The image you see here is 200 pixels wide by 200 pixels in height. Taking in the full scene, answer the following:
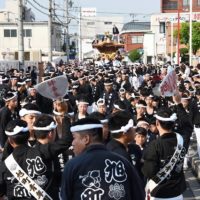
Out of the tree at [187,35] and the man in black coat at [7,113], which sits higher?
the tree at [187,35]

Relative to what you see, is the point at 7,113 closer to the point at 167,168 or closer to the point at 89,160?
the point at 167,168

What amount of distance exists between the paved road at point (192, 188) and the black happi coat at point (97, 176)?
5.14 meters

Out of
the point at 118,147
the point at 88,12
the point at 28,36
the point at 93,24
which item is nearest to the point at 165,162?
the point at 118,147

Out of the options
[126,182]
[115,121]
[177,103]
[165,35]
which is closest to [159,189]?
[115,121]

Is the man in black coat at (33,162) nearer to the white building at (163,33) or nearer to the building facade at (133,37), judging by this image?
the white building at (163,33)

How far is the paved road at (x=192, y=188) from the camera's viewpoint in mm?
8906

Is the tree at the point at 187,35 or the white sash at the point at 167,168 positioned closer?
the white sash at the point at 167,168

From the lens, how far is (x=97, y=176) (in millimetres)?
3855

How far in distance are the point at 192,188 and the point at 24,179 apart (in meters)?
4.88

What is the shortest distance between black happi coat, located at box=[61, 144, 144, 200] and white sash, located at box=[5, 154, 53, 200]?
1.28 m

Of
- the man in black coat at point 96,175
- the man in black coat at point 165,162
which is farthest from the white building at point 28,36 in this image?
the man in black coat at point 96,175

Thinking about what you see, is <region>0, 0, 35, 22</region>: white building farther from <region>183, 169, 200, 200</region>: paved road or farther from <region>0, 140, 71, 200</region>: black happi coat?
<region>0, 140, 71, 200</region>: black happi coat

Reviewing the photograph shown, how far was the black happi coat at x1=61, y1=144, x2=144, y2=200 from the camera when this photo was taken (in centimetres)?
386

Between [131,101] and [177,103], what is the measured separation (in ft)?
9.13
